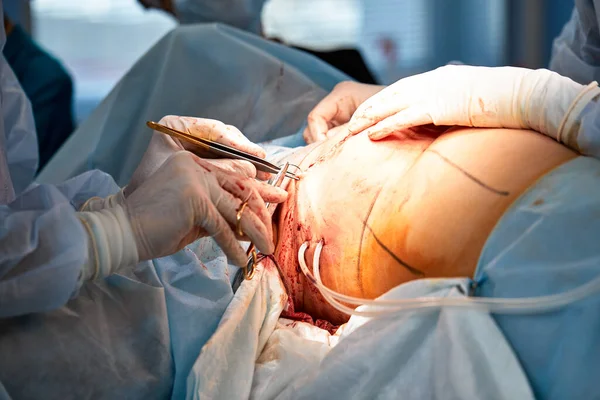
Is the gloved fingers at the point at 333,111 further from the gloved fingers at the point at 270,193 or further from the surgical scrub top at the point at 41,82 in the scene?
the surgical scrub top at the point at 41,82

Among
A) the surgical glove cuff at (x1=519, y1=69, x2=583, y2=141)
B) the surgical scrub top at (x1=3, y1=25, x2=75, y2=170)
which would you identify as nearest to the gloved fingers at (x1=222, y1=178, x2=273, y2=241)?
the surgical glove cuff at (x1=519, y1=69, x2=583, y2=141)

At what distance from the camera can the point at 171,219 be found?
4.05ft

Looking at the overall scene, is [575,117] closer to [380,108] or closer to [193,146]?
[380,108]

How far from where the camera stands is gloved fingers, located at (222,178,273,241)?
1.36 meters

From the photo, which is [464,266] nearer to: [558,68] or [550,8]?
[558,68]

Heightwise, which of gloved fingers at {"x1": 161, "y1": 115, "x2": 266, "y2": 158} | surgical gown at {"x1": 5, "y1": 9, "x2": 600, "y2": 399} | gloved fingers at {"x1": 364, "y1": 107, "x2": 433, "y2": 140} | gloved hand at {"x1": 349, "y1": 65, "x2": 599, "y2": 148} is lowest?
surgical gown at {"x1": 5, "y1": 9, "x2": 600, "y2": 399}

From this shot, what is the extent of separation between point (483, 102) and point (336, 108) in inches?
32.1

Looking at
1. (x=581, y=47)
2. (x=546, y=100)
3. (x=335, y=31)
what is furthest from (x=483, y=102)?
(x=335, y=31)

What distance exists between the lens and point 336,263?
4.84ft

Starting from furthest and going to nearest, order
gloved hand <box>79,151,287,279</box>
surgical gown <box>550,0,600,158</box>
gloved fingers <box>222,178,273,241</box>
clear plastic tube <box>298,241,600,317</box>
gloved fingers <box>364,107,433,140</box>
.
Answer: surgical gown <box>550,0,600,158</box> → gloved fingers <box>364,107,433,140</box> → gloved fingers <box>222,178,273,241</box> → gloved hand <box>79,151,287,279</box> → clear plastic tube <box>298,241,600,317</box>

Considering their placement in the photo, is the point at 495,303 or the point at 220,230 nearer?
the point at 495,303

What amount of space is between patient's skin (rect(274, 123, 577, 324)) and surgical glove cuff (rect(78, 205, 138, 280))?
47cm

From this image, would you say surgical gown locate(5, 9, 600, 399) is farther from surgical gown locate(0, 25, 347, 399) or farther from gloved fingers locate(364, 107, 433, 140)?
gloved fingers locate(364, 107, 433, 140)

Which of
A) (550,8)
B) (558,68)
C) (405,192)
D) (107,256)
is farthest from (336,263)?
(550,8)
